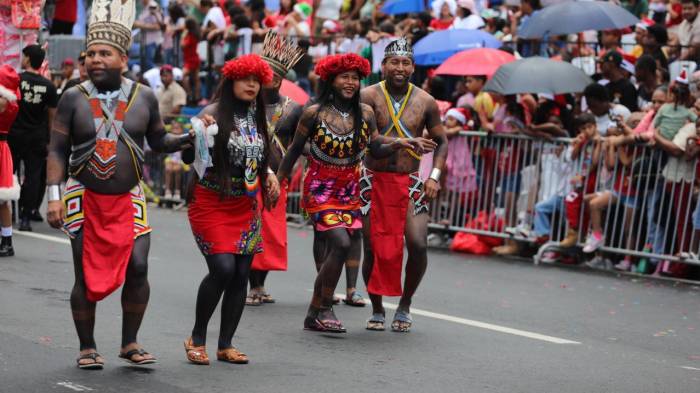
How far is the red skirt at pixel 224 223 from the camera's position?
7605 mm

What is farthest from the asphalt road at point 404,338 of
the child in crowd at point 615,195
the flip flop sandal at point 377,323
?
the child in crowd at point 615,195

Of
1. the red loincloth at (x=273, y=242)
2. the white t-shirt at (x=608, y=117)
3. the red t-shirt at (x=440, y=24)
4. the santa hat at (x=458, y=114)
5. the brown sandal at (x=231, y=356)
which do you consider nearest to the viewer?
the brown sandal at (x=231, y=356)

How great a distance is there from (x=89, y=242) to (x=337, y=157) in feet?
7.93

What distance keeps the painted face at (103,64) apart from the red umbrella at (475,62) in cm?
855

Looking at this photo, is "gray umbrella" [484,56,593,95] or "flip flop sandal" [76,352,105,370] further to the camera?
"gray umbrella" [484,56,593,95]

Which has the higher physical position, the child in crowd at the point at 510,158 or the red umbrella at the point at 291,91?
the red umbrella at the point at 291,91

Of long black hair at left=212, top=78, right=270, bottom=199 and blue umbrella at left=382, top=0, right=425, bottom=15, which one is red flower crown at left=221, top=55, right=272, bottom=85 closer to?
long black hair at left=212, top=78, right=270, bottom=199

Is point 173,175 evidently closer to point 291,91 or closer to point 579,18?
point 579,18

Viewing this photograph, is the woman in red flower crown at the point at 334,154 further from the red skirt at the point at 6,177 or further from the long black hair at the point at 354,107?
the red skirt at the point at 6,177

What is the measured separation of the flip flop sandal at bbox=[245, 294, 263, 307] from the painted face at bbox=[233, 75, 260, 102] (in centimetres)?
309

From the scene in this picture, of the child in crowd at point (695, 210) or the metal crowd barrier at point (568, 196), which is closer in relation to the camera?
the child in crowd at point (695, 210)

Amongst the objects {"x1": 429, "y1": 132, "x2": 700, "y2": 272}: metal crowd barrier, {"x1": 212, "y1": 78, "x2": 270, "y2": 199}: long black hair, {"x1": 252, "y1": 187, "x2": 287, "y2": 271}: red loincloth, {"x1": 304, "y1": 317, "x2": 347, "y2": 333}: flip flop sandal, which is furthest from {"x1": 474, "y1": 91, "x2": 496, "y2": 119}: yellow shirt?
{"x1": 212, "y1": 78, "x2": 270, "y2": 199}: long black hair

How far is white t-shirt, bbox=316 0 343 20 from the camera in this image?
70.0 ft

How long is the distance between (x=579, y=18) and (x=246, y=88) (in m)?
8.51
